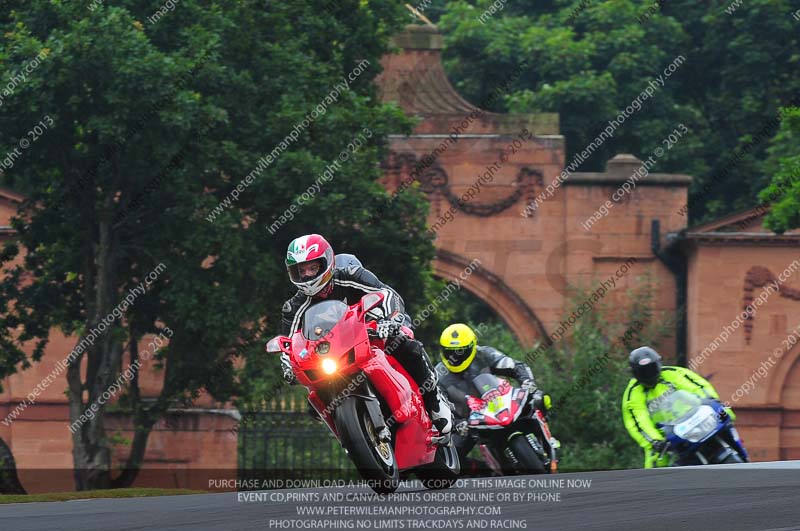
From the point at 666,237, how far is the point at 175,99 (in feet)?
54.9

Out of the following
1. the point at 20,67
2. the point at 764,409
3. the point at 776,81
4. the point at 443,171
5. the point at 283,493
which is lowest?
the point at 283,493

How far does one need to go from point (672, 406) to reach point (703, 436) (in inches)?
28.4

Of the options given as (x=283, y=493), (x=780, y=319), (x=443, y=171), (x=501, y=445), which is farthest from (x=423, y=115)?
(x=283, y=493)

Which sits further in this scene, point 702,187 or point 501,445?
point 702,187

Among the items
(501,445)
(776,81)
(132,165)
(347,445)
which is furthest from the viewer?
(776,81)

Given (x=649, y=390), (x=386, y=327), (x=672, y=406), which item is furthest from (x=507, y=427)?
(x=386, y=327)

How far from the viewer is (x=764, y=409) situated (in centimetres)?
3475

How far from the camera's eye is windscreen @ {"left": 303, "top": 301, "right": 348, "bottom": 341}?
10.7 meters

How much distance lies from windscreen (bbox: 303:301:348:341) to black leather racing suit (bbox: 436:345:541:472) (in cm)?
527

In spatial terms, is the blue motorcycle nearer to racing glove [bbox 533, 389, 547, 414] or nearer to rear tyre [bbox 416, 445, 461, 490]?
racing glove [bbox 533, 389, 547, 414]

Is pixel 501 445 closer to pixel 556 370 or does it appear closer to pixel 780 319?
pixel 556 370

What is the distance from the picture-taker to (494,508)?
9.38m

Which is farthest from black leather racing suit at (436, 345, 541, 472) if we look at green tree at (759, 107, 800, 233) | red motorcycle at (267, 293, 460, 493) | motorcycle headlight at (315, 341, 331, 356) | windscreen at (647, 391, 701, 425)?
green tree at (759, 107, 800, 233)

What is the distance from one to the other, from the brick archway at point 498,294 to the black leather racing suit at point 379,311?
24.2 metres
